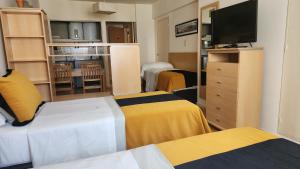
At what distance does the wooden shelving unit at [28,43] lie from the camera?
8.93 ft

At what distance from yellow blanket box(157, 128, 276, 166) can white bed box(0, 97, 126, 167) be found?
0.60 metres

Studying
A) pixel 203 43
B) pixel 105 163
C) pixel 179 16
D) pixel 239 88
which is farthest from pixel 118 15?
pixel 105 163

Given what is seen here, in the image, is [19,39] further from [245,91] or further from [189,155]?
[245,91]

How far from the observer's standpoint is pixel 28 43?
290cm

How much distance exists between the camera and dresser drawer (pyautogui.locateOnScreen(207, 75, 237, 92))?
241cm

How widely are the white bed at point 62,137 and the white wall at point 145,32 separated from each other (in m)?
4.84

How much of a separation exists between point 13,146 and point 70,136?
40 centimetres

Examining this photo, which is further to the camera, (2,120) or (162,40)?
(162,40)

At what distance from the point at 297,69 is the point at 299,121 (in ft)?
1.88

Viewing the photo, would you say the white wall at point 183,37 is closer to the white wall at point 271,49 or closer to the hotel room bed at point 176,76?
the hotel room bed at point 176,76

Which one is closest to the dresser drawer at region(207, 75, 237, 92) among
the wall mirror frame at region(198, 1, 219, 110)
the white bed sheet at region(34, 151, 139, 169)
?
the wall mirror frame at region(198, 1, 219, 110)

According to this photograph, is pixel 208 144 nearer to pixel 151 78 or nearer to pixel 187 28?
pixel 187 28

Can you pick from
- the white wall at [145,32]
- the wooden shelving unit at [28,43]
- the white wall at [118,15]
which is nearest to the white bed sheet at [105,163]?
the wooden shelving unit at [28,43]

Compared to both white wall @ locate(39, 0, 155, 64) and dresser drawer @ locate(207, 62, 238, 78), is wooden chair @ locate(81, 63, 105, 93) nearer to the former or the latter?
white wall @ locate(39, 0, 155, 64)
